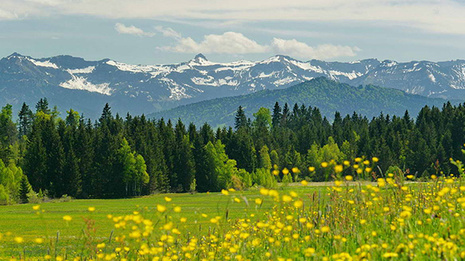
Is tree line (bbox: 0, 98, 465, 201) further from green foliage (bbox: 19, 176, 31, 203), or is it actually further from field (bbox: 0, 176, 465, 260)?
field (bbox: 0, 176, 465, 260)

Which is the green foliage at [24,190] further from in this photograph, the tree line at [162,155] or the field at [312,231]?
the field at [312,231]

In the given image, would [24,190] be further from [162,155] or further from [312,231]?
[312,231]

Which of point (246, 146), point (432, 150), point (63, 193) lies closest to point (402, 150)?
point (432, 150)

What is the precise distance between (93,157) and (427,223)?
302 ft

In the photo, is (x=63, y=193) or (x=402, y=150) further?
(x=402, y=150)

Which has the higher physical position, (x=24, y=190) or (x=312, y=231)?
(x=312, y=231)

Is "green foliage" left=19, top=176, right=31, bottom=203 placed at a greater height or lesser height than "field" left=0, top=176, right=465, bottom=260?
lesser

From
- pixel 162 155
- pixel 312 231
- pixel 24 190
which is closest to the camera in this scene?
pixel 312 231

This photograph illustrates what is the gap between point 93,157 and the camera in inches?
3782

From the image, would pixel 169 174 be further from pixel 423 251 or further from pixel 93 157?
pixel 423 251

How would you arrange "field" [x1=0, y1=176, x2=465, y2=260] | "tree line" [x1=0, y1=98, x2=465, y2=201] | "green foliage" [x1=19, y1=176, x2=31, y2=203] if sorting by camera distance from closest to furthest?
"field" [x1=0, y1=176, x2=465, y2=260] → "green foliage" [x1=19, y1=176, x2=31, y2=203] → "tree line" [x1=0, y1=98, x2=465, y2=201]

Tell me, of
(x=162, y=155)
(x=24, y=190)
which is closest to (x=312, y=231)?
(x=24, y=190)

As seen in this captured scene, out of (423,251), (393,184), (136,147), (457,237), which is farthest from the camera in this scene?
(136,147)

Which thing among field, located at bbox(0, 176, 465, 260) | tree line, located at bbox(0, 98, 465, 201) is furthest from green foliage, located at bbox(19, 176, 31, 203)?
field, located at bbox(0, 176, 465, 260)
